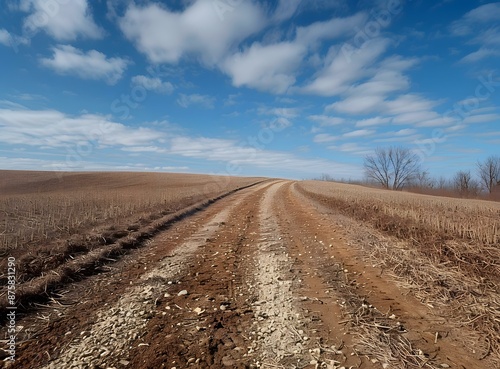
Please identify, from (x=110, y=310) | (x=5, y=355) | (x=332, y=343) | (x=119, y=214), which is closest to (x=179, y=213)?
(x=119, y=214)

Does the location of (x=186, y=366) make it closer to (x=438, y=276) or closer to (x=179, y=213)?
(x=438, y=276)

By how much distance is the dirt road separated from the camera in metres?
3.15

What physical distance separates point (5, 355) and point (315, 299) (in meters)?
4.49

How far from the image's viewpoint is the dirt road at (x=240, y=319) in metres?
3.15

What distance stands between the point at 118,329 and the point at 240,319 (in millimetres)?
1775

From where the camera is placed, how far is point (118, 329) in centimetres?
376

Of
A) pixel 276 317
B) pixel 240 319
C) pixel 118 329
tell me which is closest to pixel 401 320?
pixel 276 317

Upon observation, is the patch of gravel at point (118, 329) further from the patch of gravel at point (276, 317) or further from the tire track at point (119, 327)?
the patch of gravel at point (276, 317)

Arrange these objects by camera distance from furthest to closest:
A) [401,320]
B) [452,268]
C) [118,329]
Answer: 1. [452,268]
2. [401,320]
3. [118,329]

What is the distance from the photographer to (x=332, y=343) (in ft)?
11.2

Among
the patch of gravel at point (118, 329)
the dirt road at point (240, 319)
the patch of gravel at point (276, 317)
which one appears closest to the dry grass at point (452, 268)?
the dirt road at point (240, 319)

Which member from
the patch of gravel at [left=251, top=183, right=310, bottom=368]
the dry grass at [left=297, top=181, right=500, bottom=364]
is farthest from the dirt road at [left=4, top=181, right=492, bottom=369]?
the dry grass at [left=297, top=181, right=500, bottom=364]

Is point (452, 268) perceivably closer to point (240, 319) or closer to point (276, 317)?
point (276, 317)

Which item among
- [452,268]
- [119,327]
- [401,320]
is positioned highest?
[452,268]
